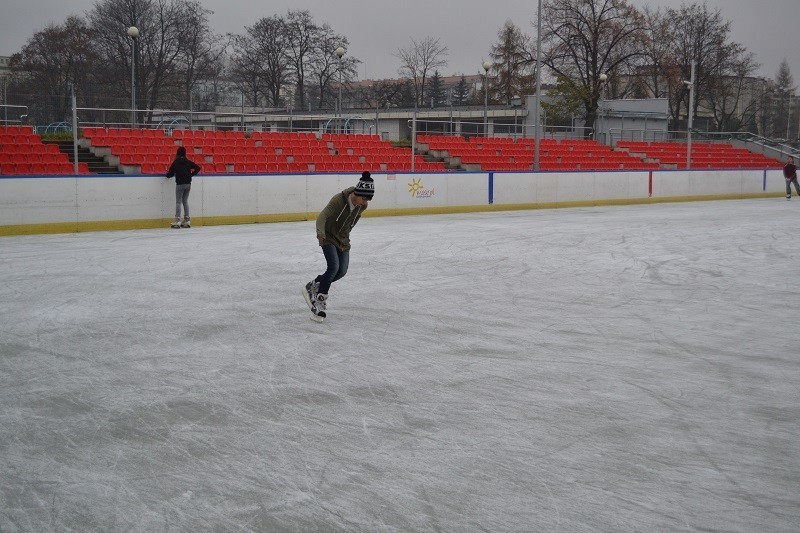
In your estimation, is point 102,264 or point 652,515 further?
point 102,264

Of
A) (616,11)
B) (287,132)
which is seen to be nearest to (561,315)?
(287,132)

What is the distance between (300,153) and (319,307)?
59.3 ft

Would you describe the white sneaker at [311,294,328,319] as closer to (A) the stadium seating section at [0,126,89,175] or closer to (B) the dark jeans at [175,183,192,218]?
(B) the dark jeans at [175,183,192,218]

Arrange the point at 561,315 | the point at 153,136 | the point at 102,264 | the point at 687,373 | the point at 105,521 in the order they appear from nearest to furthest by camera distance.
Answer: the point at 105,521
the point at 687,373
the point at 561,315
the point at 102,264
the point at 153,136

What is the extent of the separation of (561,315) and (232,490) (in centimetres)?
573

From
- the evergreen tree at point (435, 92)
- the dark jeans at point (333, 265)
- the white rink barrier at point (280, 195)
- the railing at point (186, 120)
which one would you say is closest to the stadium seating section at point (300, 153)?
the railing at point (186, 120)

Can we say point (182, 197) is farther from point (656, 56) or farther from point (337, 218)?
point (656, 56)

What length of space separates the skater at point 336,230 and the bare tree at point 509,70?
46.7 meters

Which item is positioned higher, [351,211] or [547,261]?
[351,211]

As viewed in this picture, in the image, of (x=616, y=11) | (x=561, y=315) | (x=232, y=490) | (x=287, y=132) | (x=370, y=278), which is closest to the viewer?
(x=232, y=490)

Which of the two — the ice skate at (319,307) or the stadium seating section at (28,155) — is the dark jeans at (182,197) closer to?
the stadium seating section at (28,155)

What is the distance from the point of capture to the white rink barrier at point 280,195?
1780 cm

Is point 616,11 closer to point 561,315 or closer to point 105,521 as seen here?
point 561,315

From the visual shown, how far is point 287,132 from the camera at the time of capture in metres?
28.9
